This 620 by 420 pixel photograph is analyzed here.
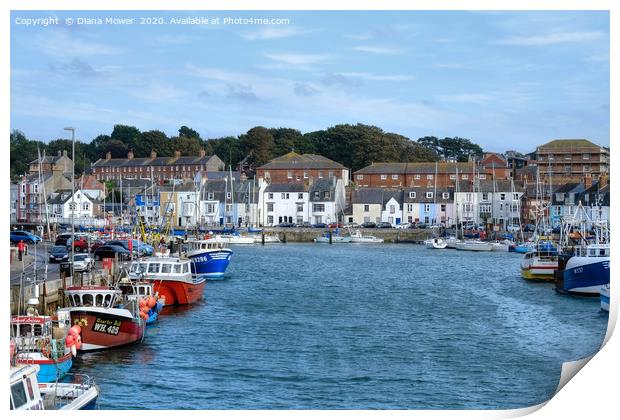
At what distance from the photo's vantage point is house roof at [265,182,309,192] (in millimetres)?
54750

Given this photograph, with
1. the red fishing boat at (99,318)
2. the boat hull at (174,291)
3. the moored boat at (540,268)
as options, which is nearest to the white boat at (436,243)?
the moored boat at (540,268)

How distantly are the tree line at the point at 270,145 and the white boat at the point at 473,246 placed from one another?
16965 millimetres

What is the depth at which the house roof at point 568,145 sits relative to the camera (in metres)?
43.0

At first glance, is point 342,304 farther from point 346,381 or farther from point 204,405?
point 204,405

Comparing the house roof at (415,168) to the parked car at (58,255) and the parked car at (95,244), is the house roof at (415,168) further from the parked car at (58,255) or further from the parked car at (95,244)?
the parked car at (58,255)

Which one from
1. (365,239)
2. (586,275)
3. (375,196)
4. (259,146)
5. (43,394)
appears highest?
(259,146)

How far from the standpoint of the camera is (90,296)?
14.8m

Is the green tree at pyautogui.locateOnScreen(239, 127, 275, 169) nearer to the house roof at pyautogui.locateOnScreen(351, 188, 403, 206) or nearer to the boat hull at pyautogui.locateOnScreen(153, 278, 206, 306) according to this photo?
the house roof at pyautogui.locateOnScreen(351, 188, 403, 206)

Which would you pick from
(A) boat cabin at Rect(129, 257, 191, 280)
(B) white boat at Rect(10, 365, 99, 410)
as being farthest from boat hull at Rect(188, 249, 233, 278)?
(B) white boat at Rect(10, 365, 99, 410)

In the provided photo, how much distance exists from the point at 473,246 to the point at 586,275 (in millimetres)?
21704

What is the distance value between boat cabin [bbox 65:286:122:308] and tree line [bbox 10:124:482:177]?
43890mm

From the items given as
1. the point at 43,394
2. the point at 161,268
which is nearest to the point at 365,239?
the point at 161,268

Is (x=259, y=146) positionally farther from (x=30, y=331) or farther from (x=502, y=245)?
(x=30, y=331)
